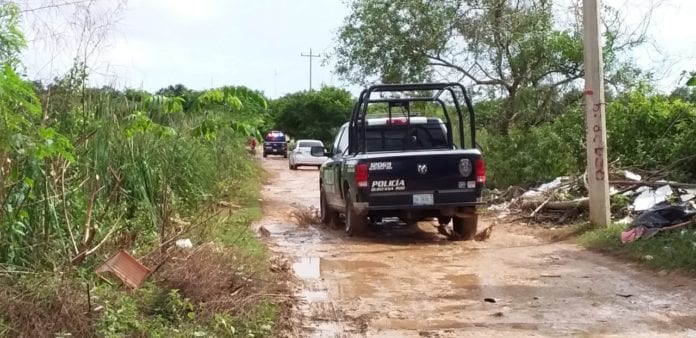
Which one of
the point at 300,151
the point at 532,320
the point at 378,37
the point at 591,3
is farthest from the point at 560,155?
the point at 300,151

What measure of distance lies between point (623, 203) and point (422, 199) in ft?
12.0

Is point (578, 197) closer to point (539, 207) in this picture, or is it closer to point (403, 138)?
point (539, 207)

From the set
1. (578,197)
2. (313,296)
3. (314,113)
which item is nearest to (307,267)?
(313,296)

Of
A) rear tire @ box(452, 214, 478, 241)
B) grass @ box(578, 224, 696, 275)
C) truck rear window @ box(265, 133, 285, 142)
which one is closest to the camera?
grass @ box(578, 224, 696, 275)

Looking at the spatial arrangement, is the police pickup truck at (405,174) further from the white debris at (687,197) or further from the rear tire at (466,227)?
the white debris at (687,197)

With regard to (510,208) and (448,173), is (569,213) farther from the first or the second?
(448,173)

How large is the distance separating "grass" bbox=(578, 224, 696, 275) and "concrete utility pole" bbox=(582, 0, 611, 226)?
506 millimetres

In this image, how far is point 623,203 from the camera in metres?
12.5

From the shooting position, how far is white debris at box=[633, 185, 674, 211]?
1204 cm

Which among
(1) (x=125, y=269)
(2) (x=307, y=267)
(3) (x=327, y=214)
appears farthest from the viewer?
(3) (x=327, y=214)

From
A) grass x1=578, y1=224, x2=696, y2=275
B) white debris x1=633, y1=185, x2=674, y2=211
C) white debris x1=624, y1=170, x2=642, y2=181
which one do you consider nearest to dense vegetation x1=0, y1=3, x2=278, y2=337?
grass x1=578, y1=224, x2=696, y2=275

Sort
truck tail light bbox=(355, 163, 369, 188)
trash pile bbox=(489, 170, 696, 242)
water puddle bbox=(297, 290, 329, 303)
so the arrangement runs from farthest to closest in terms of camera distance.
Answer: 1. truck tail light bbox=(355, 163, 369, 188)
2. trash pile bbox=(489, 170, 696, 242)
3. water puddle bbox=(297, 290, 329, 303)

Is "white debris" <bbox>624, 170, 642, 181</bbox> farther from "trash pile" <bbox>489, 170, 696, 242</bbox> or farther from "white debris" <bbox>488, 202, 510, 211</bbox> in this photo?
"white debris" <bbox>488, 202, 510, 211</bbox>

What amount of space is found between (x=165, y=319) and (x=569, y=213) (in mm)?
8938
